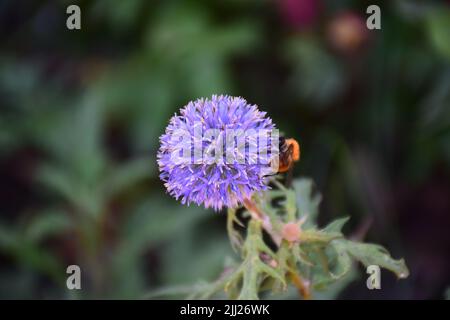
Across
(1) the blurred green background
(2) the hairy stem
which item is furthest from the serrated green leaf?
(1) the blurred green background

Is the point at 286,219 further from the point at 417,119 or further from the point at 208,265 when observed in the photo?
the point at 417,119

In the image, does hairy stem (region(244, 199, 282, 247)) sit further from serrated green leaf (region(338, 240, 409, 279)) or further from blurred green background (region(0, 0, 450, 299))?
blurred green background (region(0, 0, 450, 299))

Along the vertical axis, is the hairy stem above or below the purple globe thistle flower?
below

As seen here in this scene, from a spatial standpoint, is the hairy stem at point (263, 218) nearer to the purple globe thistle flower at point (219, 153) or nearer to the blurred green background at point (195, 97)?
the purple globe thistle flower at point (219, 153)

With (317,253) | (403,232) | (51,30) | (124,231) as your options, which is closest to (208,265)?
(124,231)

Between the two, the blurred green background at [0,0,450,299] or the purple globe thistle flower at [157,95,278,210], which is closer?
the purple globe thistle flower at [157,95,278,210]

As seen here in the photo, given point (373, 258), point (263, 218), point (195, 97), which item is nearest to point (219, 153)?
point (263, 218)

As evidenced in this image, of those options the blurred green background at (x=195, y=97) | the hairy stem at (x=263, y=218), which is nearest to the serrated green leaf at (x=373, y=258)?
the hairy stem at (x=263, y=218)
